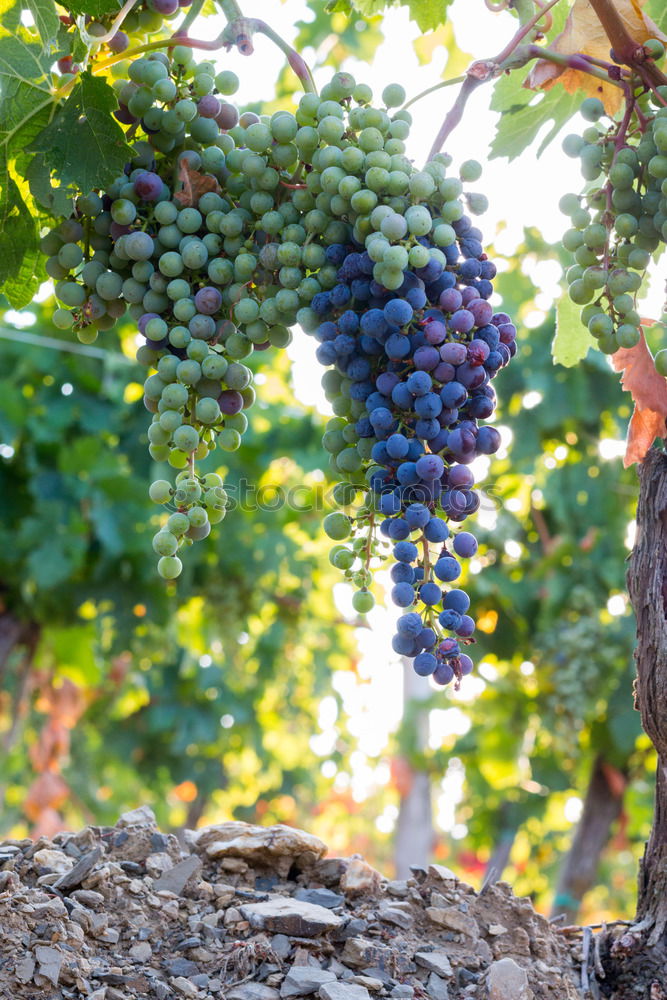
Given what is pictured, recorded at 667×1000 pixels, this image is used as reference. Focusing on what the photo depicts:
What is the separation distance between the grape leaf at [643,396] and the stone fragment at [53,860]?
1.02 m

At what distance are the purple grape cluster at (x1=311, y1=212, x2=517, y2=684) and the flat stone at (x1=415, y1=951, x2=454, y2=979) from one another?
0.47 metres

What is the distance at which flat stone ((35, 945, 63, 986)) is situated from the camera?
49.0 inches

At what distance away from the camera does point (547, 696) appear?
5.00 meters

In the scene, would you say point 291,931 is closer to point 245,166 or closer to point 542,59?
point 245,166

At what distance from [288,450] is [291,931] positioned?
3604mm

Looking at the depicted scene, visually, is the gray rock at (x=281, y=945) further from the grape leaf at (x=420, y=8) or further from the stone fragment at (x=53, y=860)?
the grape leaf at (x=420, y=8)

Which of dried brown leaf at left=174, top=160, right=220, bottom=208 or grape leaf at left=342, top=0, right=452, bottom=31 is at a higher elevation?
grape leaf at left=342, top=0, right=452, bottom=31

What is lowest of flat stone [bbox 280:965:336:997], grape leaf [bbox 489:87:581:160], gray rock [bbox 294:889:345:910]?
flat stone [bbox 280:965:336:997]

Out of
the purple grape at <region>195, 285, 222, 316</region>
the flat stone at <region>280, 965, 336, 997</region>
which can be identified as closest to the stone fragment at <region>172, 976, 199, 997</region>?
the flat stone at <region>280, 965, 336, 997</region>

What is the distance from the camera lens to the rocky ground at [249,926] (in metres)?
1.29

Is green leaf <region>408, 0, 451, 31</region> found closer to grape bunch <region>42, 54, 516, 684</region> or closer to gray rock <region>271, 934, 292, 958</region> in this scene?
grape bunch <region>42, 54, 516, 684</region>

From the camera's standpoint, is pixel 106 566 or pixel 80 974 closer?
pixel 80 974

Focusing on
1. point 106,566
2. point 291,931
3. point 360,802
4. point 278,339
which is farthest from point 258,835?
point 360,802

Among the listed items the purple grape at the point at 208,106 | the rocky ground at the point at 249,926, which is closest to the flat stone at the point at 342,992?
the rocky ground at the point at 249,926
